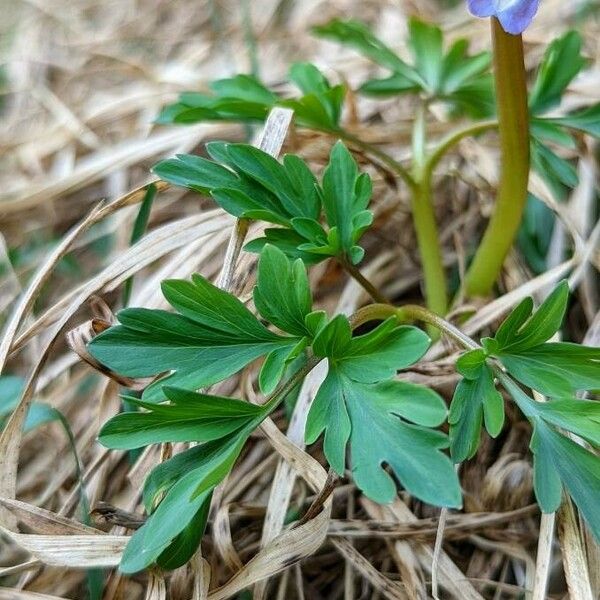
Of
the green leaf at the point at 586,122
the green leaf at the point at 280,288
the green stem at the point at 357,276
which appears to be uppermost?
the green leaf at the point at 586,122

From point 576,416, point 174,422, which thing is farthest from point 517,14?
point 174,422

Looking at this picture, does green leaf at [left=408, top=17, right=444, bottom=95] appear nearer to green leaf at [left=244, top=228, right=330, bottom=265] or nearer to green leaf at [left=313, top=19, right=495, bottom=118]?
green leaf at [left=313, top=19, right=495, bottom=118]

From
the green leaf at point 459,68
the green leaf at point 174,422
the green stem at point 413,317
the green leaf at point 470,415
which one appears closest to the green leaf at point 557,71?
the green leaf at point 459,68

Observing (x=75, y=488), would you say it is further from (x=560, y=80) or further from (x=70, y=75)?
(x=70, y=75)

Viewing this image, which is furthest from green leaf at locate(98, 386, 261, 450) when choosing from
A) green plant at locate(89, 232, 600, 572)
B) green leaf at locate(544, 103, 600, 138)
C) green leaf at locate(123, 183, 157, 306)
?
green leaf at locate(544, 103, 600, 138)

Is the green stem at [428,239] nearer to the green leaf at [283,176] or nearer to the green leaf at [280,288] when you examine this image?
the green leaf at [283,176]

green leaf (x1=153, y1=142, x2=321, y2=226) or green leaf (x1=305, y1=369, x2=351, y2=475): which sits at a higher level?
green leaf (x1=153, y1=142, x2=321, y2=226)

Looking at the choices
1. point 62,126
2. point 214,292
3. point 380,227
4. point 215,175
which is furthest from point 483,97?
point 62,126
